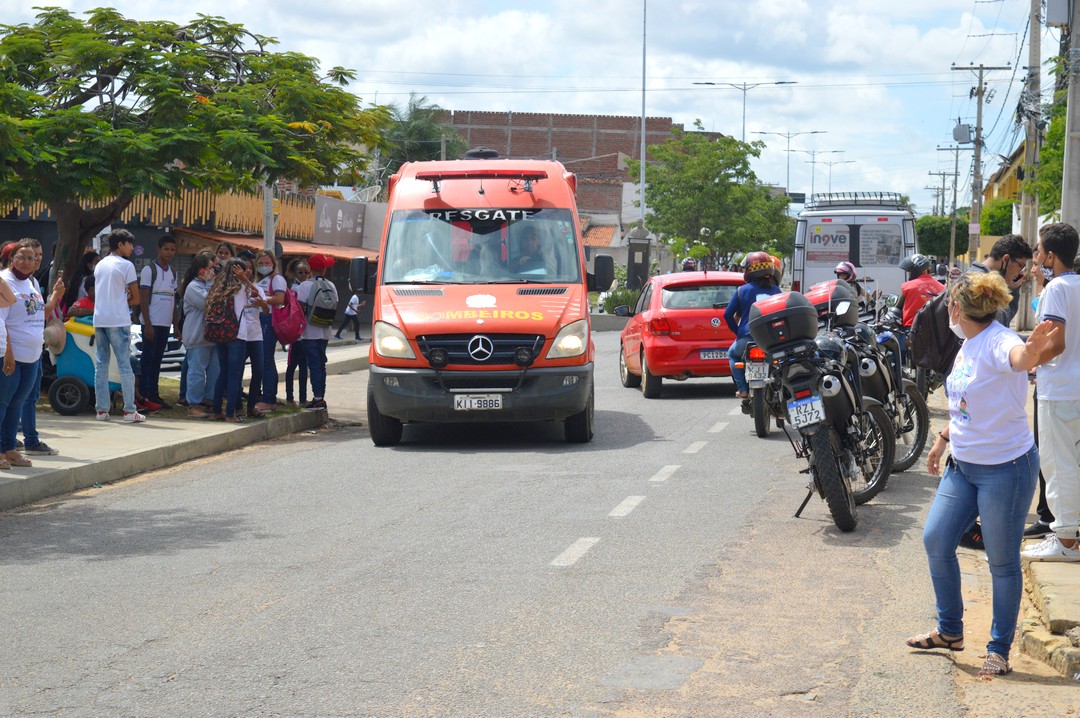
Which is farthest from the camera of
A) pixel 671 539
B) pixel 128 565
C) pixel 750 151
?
pixel 750 151

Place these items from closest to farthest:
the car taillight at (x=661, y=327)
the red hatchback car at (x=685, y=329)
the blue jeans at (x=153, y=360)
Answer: the blue jeans at (x=153, y=360), the red hatchback car at (x=685, y=329), the car taillight at (x=661, y=327)

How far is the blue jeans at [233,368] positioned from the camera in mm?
14311

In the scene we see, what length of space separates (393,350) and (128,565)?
551 cm

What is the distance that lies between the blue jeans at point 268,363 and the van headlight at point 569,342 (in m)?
3.70

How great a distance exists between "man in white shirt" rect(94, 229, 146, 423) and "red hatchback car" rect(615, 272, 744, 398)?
6.37 meters

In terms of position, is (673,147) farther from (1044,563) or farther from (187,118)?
(1044,563)

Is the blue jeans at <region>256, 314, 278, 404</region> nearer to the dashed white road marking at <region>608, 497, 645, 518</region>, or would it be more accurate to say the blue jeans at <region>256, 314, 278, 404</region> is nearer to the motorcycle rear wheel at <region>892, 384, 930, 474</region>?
the dashed white road marking at <region>608, 497, 645, 518</region>

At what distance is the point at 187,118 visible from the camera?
15266 mm

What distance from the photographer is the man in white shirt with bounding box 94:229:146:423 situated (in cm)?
1340

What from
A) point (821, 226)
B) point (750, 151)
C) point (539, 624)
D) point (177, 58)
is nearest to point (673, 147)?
point (750, 151)

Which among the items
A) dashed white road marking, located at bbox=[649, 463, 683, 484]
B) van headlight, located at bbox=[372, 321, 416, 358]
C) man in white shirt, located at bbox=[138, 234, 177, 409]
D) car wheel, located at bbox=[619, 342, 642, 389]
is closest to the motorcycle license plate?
dashed white road marking, located at bbox=[649, 463, 683, 484]

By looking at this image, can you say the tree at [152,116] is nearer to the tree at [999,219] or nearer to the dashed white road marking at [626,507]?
the dashed white road marking at [626,507]

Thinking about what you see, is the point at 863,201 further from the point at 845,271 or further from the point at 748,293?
the point at 748,293

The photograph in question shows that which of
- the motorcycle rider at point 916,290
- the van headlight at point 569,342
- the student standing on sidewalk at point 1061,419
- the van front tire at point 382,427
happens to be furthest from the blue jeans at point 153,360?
the student standing on sidewalk at point 1061,419
